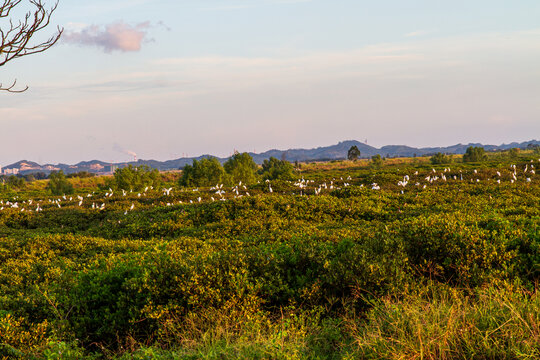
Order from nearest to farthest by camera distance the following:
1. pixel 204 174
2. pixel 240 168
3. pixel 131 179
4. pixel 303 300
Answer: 1. pixel 303 300
2. pixel 131 179
3. pixel 204 174
4. pixel 240 168

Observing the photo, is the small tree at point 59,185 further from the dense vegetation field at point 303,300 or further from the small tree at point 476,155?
the small tree at point 476,155

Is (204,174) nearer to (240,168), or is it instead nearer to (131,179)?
(240,168)

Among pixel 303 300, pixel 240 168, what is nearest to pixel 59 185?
pixel 240 168

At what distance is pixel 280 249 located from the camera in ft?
26.3

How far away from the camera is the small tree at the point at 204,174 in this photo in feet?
172

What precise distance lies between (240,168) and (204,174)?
8.71m

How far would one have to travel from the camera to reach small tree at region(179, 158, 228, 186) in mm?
52281

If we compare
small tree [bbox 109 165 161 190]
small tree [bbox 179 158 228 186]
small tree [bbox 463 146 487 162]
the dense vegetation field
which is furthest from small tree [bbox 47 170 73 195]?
small tree [bbox 463 146 487 162]

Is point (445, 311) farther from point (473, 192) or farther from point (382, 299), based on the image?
point (473, 192)

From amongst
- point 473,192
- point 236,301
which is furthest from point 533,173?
point 236,301

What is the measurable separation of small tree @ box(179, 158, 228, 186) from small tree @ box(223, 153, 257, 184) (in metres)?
3.39

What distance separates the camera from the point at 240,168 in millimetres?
59906

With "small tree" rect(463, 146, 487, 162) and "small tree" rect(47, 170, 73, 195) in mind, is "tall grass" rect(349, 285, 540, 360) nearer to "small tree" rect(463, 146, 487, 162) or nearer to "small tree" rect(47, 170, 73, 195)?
"small tree" rect(47, 170, 73, 195)

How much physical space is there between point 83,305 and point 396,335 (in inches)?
193
